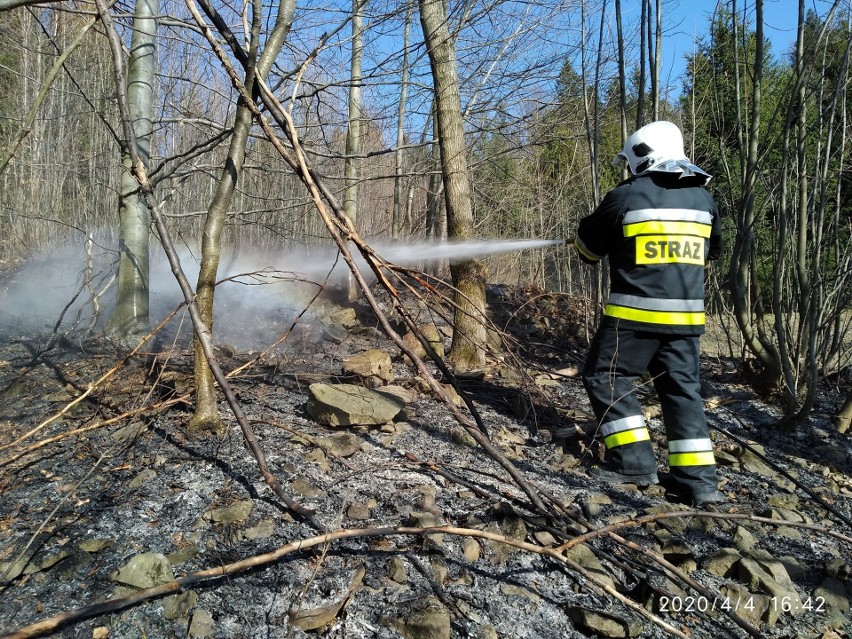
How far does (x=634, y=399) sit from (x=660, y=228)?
95 centimetres

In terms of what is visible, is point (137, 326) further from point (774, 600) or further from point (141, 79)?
point (774, 600)

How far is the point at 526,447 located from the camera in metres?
3.62

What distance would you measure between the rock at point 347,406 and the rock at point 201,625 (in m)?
1.59

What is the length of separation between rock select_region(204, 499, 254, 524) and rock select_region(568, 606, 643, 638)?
4.43ft

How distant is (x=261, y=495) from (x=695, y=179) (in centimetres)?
276

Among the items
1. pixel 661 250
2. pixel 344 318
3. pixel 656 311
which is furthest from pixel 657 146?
pixel 344 318

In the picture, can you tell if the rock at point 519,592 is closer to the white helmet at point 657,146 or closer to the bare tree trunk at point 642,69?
the white helmet at point 657,146

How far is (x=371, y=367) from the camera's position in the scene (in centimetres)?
432

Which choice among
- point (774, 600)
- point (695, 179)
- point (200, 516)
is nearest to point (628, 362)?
point (695, 179)

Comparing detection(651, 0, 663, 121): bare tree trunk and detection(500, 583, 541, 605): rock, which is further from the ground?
detection(651, 0, 663, 121): bare tree trunk

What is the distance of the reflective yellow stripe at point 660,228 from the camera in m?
3.11

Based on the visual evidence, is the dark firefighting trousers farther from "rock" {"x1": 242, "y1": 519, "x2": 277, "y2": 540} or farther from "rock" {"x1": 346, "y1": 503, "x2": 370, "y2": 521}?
"rock" {"x1": 242, "y1": 519, "x2": 277, "y2": 540}

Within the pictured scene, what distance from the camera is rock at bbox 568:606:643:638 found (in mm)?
1955

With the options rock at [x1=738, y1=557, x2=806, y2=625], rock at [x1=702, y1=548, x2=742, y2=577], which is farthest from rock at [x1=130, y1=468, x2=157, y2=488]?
rock at [x1=738, y1=557, x2=806, y2=625]
